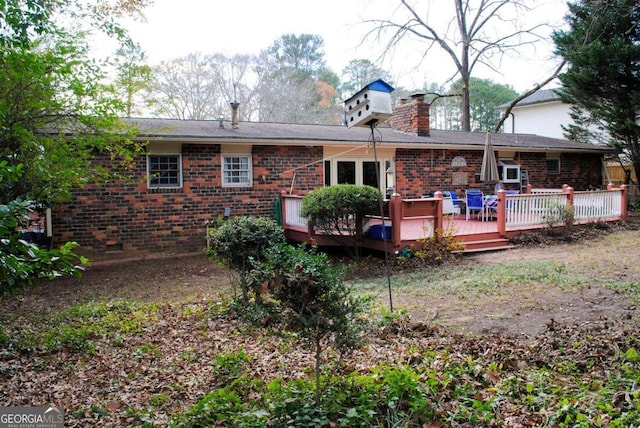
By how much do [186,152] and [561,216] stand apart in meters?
9.31

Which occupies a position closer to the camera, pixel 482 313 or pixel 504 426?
pixel 504 426

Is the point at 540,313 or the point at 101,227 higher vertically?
the point at 101,227

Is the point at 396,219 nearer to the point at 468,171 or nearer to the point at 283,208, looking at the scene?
the point at 283,208

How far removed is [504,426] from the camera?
308cm

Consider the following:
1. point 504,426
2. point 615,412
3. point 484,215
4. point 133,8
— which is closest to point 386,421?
point 504,426

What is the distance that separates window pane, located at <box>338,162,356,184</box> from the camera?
543 inches

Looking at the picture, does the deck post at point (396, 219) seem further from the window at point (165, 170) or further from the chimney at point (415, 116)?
the chimney at point (415, 116)

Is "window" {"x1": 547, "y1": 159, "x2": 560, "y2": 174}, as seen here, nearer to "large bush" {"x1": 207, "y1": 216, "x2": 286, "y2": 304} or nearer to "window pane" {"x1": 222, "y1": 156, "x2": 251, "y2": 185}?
"window pane" {"x1": 222, "y1": 156, "x2": 251, "y2": 185}

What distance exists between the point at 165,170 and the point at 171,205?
2.83ft

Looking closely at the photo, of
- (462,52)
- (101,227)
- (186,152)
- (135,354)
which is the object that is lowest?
(135,354)

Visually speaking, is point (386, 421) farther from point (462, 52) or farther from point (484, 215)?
point (462, 52)

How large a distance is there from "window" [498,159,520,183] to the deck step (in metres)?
5.56

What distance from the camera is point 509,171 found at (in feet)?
53.0

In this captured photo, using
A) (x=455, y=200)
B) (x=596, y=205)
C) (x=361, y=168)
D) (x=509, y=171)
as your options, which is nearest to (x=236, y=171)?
(x=361, y=168)
